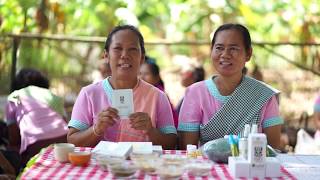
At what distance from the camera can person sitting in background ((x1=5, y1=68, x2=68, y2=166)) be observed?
460 cm

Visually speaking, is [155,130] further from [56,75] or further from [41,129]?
[56,75]

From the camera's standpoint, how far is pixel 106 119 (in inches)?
119

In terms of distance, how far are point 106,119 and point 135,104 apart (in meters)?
0.38

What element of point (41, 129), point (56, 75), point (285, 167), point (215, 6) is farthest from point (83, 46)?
point (285, 167)

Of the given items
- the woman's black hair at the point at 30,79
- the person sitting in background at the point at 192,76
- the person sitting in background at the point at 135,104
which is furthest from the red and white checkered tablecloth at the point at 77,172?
the person sitting in background at the point at 192,76

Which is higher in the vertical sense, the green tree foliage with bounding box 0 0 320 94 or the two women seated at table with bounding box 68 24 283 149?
the green tree foliage with bounding box 0 0 320 94

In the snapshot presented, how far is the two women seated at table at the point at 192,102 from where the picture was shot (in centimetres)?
330

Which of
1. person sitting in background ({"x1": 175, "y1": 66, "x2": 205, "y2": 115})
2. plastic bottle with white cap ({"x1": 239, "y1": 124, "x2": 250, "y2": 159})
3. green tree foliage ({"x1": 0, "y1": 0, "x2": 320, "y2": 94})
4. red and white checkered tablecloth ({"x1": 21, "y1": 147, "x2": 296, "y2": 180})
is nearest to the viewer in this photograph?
red and white checkered tablecloth ({"x1": 21, "y1": 147, "x2": 296, "y2": 180})

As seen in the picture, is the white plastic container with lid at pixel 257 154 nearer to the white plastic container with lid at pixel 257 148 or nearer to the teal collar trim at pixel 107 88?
the white plastic container with lid at pixel 257 148

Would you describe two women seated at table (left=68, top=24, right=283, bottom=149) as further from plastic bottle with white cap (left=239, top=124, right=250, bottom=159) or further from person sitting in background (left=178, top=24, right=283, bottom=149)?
plastic bottle with white cap (left=239, top=124, right=250, bottom=159)

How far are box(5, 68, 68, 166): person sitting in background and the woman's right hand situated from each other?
1624 millimetres

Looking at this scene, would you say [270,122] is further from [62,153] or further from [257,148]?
[62,153]

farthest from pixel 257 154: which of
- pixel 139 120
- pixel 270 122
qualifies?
pixel 270 122

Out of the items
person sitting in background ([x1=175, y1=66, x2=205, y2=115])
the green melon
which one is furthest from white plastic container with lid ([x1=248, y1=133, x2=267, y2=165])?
person sitting in background ([x1=175, y1=66, x2=205, y2=115])
